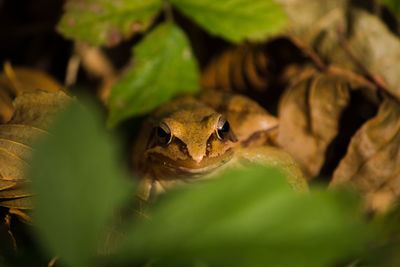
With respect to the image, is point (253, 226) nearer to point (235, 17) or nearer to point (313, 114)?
point (313, 114)

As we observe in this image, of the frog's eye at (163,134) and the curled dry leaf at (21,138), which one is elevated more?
the curled dry leaf at (21,138)

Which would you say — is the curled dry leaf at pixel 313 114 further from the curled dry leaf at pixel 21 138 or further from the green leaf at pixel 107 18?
the curled dry leaf at pixel 21 138

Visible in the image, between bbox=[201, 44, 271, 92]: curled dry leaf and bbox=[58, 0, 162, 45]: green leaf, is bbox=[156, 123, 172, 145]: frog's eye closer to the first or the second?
bbox=[58, 0, 162, 45]: green leaf

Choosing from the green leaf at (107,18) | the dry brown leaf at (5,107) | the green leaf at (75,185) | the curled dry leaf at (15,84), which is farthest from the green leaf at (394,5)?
the dry brown leaf at (5,107)

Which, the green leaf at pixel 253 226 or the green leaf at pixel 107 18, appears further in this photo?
the green leaf at pixel 107 18

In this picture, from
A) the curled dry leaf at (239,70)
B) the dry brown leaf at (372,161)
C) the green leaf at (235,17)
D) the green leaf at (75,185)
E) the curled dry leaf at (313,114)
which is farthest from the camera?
the curled dry leaf at (239,70)

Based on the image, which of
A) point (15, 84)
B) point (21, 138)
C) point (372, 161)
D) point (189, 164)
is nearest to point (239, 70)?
point (189, 164)

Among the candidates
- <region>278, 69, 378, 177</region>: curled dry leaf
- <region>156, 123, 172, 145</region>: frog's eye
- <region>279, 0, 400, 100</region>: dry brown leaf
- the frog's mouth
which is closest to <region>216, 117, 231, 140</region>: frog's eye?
Result: the frog's mouth
